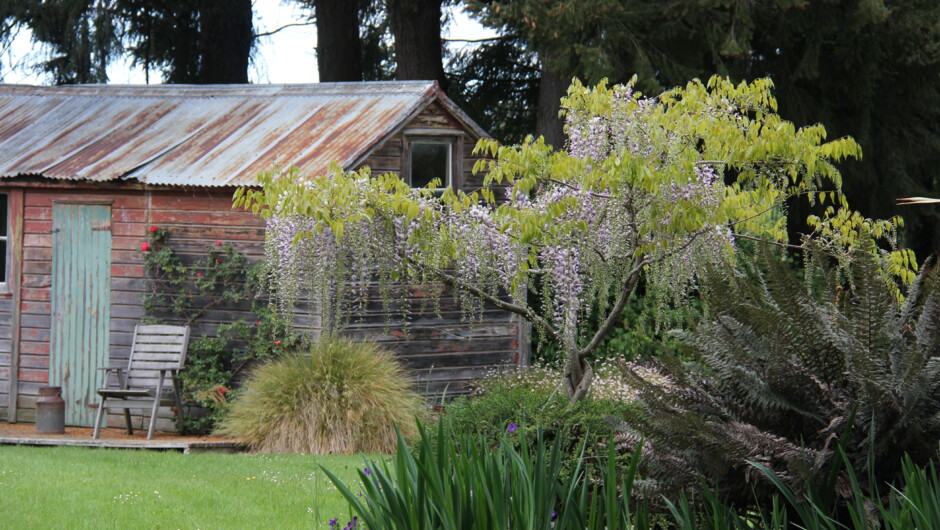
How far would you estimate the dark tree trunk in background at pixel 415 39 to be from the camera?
1552 centimetres

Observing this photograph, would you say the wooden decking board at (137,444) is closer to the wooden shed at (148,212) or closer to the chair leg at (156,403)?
the chair leg at (156,403)

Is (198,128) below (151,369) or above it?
above

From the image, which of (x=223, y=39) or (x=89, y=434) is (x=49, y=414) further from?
(x=223, y=39)

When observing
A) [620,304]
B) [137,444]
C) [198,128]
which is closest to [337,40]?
[198,128]

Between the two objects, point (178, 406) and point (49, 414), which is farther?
point (49, 414)

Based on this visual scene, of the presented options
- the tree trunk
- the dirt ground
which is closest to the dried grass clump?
the dirt ground

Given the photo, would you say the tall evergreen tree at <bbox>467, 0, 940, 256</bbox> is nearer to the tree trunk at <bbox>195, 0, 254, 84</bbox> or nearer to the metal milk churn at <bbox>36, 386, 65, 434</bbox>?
the metal milk churn at <bbox>36, 386, 65, 434</bbox>

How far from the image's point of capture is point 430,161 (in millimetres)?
11758

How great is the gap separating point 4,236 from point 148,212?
1867 millimetres

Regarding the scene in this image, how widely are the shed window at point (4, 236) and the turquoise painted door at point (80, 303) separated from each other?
2.01 feet

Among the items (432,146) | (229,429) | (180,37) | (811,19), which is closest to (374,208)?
(229,429)

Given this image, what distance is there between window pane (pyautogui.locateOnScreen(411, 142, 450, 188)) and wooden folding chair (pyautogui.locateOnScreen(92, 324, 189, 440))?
274 centimetres

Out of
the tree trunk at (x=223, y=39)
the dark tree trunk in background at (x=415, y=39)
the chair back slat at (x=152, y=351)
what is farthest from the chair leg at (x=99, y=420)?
the tree trunk at (x=223, y=39)

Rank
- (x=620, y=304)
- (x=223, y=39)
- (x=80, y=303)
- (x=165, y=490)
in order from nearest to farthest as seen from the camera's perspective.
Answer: (x=620, y=304) → (x=165, y=490) → (x=80, y=303) → (x=223, y=39)
